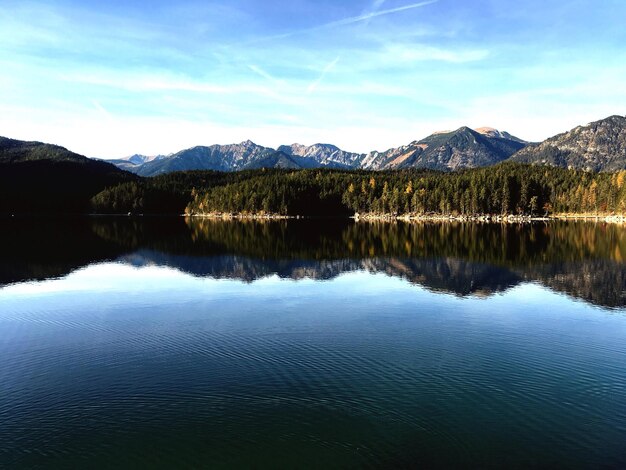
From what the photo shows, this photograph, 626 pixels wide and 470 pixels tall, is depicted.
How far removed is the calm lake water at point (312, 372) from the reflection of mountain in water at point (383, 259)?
1.50 meters

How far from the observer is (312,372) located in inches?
1164

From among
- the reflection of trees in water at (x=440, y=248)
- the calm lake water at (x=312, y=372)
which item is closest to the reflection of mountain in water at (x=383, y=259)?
the reflection of trees in water at (x=440, y=248)

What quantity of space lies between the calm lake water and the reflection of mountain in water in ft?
4.91

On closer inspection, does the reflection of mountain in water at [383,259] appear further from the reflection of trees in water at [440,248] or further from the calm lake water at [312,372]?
the calm lake water at [312,372]

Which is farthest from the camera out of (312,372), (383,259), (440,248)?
(440,248)

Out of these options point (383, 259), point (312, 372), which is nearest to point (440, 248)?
point (383, 259)

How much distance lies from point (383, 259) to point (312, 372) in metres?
59.2

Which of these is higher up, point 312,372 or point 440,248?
point 440,248

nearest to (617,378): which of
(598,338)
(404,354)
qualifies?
(598,338)

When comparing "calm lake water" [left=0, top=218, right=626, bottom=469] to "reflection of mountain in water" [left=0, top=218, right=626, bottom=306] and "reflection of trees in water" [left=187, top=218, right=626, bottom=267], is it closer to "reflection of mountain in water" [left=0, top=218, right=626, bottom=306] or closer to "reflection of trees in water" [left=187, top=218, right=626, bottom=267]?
"reflection of mountain in water" [left=0, top=218, right=626, bottom=306]

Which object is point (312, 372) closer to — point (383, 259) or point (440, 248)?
point (383, 259)

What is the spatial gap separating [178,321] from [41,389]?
642 inches

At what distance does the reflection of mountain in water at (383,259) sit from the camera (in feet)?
213

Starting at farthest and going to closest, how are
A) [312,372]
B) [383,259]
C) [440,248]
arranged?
[440,248] < [383,259] < [312,372]
